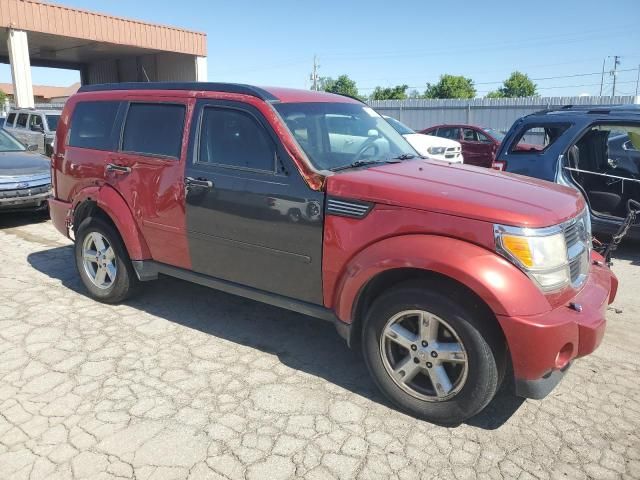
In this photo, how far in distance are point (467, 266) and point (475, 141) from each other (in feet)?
46.5

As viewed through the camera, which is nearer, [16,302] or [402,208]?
[402,208]

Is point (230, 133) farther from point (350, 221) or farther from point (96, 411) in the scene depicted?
point (96, 411)

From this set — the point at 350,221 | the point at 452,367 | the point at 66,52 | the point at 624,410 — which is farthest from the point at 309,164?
the point at 66,52

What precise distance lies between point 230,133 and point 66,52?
29394mm

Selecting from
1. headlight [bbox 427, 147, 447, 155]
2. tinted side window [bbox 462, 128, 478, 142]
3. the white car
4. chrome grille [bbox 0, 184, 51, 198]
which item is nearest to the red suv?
chrome grille [bbox 0, 184, 51, 198]

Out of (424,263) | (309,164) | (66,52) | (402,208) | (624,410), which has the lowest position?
(624,410)

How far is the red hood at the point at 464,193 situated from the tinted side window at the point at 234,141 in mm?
607

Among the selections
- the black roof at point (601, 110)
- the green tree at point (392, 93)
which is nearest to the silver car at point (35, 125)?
the black roof at point (601, 110)

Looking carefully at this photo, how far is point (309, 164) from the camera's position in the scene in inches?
134

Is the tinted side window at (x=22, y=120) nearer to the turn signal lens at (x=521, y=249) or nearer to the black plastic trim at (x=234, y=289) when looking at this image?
the black plastic trim at (x=234, y=289)

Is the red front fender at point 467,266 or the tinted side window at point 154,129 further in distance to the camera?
the tinted side window at point 154,129

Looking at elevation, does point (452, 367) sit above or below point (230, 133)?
below

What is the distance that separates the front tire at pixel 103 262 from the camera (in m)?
4.59

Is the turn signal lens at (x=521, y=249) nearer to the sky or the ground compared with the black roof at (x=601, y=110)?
nearer to the ground
